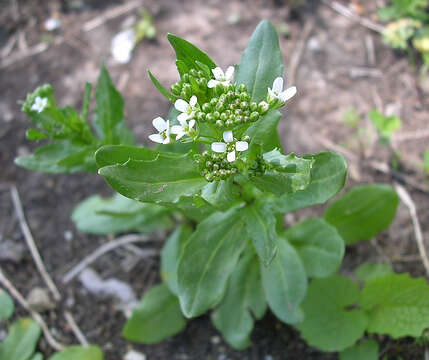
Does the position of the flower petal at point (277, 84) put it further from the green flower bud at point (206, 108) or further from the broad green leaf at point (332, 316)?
the broad green leaf at point (332, 316)

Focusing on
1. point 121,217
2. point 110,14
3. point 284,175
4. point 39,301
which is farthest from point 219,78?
point 110,14

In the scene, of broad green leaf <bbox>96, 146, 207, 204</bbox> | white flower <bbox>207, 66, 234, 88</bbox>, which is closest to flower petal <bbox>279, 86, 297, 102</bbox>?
white flower <bbox>207, 66, 234, 88</bbox>

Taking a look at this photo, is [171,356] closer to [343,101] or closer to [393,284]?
[393,284]

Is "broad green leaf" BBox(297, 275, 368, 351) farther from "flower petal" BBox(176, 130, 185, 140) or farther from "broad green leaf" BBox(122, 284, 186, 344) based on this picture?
"flower petal" BBox(176, 130, 185, 140)

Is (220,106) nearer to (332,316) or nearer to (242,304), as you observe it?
(242,304)

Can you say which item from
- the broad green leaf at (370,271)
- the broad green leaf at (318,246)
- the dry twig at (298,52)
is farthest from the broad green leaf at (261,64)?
the dry twig at (298,52)
